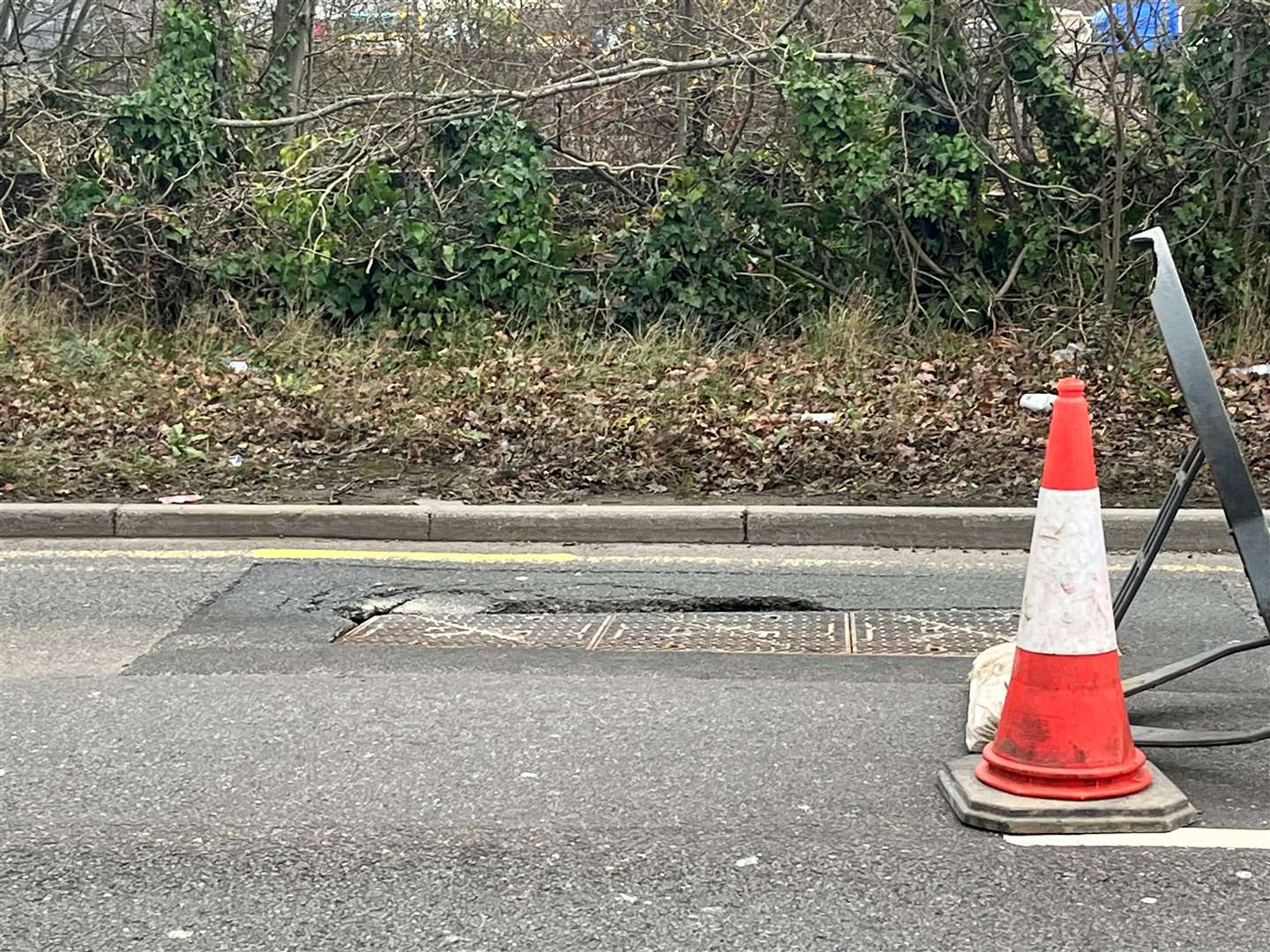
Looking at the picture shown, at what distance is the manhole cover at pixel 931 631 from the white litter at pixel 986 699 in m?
0.95

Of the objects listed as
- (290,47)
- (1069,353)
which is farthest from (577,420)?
(290,47)

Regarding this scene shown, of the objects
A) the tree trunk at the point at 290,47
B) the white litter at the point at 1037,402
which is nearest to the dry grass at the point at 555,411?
the white litter at the point at 1037,402

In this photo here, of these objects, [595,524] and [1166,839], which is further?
[595,524]

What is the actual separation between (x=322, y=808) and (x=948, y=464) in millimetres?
5129

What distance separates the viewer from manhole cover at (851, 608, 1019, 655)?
17.7ft

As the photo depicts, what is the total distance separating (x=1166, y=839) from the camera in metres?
3.57

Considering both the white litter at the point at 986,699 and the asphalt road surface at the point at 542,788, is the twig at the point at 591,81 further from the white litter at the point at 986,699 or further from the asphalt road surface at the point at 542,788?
the white litter at the point at 986,699

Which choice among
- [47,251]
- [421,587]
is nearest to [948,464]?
[421,587]

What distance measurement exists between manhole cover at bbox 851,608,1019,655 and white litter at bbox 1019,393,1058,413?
3.61 metres

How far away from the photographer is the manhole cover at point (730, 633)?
5465mm

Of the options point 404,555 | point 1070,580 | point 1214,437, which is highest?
point 1214,437

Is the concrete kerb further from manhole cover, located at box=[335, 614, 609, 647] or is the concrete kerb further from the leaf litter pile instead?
manhole cover, located at box=[335, 614, 609, 647]

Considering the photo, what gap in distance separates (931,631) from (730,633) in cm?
81

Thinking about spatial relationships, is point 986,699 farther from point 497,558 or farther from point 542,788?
point 497,558
